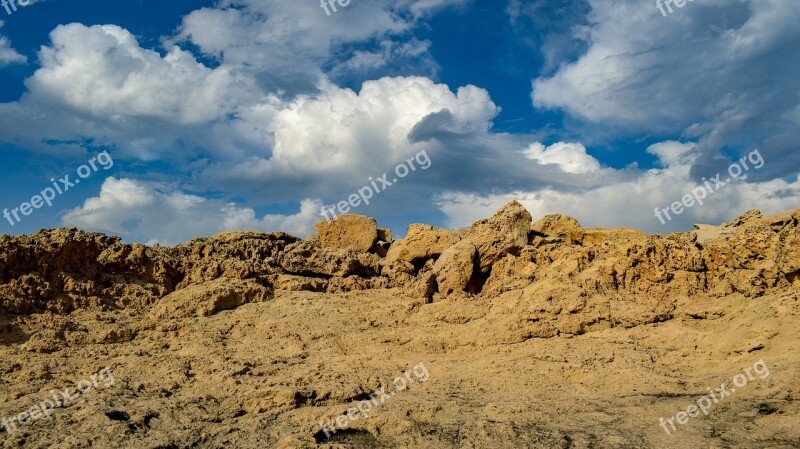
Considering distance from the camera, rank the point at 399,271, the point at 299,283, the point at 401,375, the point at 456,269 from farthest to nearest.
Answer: the point at 399,271, the point at 299,283, the point at 456,269, the point at 401,375

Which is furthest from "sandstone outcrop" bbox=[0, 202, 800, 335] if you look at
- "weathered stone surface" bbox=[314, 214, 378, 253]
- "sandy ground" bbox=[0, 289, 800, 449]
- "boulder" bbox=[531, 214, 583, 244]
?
"boulder" bbox=[531, 214, 583, 244]

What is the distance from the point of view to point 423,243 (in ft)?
49.5

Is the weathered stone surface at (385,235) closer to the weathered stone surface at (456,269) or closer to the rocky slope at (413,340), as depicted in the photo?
the rocky slope at (413,340)

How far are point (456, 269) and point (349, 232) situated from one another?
19.1 feet

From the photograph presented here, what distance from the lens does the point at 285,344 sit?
1007 centimetres

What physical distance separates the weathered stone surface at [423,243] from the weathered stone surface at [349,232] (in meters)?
2.00

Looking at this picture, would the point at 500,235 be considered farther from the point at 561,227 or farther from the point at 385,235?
the point at 385,235

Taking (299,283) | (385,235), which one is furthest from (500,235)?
(385,235)

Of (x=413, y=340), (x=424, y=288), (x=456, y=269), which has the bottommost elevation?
(x=413, y=340)

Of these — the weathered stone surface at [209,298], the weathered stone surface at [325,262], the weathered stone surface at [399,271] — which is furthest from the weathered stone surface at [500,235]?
the weathered stone surface at [209,298]

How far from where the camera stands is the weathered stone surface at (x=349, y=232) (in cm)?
1677

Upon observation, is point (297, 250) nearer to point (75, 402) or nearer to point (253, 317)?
point (253, 317)

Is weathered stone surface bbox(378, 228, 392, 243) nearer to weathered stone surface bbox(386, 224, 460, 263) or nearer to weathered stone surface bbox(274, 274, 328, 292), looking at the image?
weathered stone surface bbox(386, 224, 460, 263)

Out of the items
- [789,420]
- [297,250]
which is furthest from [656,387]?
[297,250]
